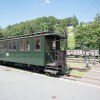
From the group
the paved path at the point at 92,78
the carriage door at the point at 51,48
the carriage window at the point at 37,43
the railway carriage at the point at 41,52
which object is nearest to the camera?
the paved path at the point at 92,78

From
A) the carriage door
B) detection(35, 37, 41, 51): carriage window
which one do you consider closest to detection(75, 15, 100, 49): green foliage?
the carriage door

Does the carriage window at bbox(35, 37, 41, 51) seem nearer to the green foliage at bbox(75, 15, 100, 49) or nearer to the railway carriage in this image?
the railway carriage

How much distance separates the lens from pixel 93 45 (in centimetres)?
3803

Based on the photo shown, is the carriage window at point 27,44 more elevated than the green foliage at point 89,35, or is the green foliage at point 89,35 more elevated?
the green foliage at point 89,35

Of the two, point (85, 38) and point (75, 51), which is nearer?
point (75, 51)

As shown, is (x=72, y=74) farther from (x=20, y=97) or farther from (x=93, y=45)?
(x=93, y=45)

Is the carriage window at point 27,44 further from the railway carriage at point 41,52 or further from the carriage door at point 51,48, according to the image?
the carriage door at point 51,48

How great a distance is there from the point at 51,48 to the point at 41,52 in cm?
Answer: 96

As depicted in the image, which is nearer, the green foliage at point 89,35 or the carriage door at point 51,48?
the carriage door at point 51,48

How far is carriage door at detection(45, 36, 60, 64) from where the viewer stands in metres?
16.5

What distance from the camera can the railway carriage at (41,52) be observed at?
16.2 meters

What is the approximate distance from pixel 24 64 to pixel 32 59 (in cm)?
210

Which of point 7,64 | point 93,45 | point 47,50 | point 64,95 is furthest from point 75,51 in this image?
point 64,95

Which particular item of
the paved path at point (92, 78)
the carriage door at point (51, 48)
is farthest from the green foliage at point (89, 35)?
the paved path at point (92, 78)
